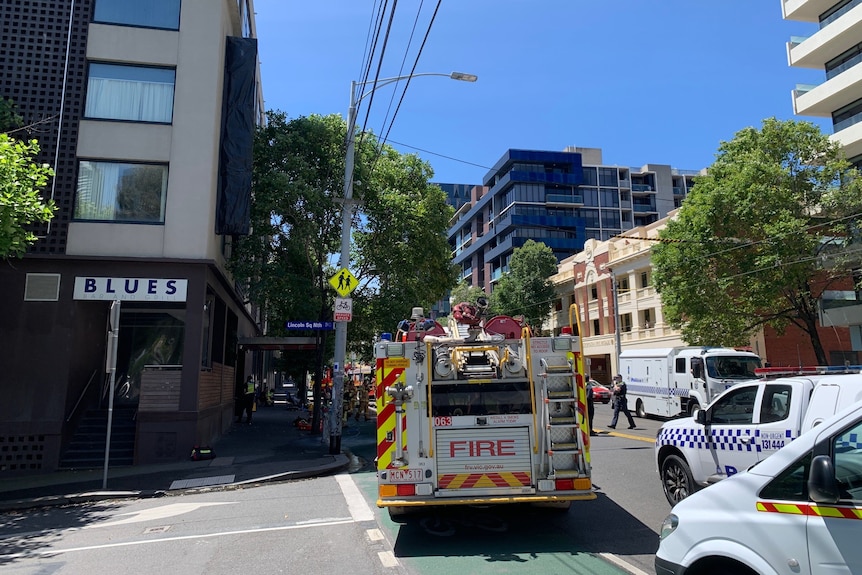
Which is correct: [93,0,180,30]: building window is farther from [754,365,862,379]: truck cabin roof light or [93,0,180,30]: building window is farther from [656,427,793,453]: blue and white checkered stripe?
[754,365,862,379]: truck cabin roof light

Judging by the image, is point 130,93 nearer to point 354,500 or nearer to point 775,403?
point 354,500

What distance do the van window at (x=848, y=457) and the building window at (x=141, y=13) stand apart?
55.7ft

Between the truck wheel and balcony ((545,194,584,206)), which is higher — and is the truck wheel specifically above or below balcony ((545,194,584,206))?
below

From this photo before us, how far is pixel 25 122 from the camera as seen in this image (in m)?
14.4

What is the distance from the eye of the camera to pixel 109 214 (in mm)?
14797

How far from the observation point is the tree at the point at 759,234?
74.6 ft

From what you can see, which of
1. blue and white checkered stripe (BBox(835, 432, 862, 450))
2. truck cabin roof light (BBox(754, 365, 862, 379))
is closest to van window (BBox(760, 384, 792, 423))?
truck cabin roof light (BBox(754, 365, 862, 379))

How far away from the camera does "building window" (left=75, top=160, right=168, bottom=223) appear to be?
14.7 m

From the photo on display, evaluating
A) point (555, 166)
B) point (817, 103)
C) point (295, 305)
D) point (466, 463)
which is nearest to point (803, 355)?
point (817, 103)

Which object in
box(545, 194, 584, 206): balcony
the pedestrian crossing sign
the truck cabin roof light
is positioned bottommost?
the truck cabin roof light

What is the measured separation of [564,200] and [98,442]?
214 feet

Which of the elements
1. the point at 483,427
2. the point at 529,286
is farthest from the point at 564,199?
the point at 483,427

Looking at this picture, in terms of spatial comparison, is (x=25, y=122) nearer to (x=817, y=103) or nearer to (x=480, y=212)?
(x=817, y=103)

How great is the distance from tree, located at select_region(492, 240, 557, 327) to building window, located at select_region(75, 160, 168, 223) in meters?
37.8
